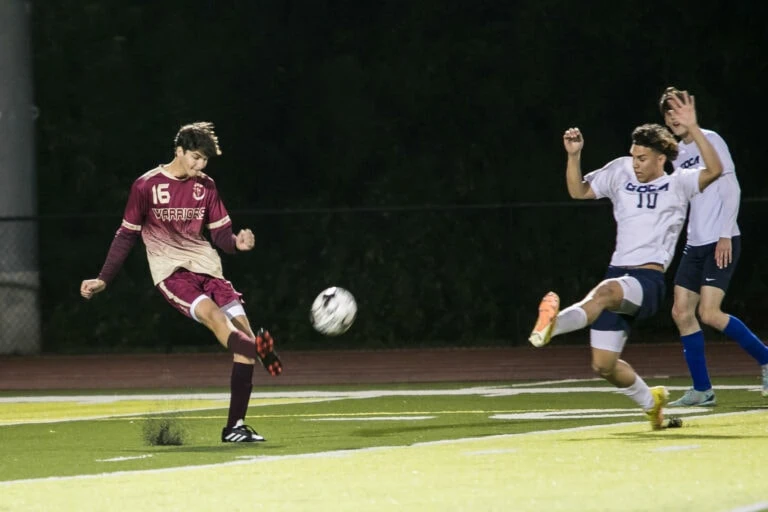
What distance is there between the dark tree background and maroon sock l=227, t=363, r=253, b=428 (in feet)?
35.2

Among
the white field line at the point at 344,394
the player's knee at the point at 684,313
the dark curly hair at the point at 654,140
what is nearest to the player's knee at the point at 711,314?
the player's knee at the point at 684,313

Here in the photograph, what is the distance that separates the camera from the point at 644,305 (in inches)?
438

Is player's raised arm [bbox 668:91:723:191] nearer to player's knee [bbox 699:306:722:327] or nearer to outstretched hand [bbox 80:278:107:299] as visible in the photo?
player's knee [bbox 699:306:722:327]

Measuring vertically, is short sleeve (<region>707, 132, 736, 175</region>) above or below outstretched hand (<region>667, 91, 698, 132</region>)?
below

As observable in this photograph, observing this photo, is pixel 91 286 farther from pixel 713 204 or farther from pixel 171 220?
pixel 713 204

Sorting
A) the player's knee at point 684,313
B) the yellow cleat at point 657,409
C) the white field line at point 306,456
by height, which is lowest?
the white field line at point 306,456

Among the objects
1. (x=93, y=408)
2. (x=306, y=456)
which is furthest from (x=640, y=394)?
(x=93, y=408)

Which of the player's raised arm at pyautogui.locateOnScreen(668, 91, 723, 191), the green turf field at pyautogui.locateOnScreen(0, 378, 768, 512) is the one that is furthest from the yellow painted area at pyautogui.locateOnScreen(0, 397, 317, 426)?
the player's raised arm at pyautogui.locateOnScreen(668, 91, 723, 191)

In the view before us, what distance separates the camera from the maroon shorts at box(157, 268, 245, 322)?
11523 mm

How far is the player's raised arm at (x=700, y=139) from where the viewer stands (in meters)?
11.2

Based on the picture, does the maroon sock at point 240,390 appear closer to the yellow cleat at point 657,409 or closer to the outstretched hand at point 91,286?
the outstretched hand at point 91,286

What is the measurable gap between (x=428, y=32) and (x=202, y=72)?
10.7 ft

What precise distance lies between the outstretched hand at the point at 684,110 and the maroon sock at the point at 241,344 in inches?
116

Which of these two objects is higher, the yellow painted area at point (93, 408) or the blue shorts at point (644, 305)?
the blue shorts at point (644, 305)
